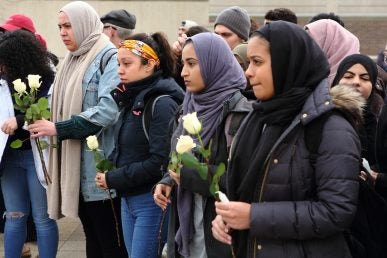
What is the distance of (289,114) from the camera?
1.89 m

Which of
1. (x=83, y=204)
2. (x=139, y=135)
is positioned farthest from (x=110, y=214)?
(x=139, y=135)

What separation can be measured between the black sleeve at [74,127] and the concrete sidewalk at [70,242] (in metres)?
1.74

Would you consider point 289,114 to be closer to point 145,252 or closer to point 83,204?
point 145,252

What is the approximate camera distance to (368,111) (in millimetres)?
2734

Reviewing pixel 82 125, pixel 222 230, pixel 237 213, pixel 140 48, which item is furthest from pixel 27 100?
pixel 237 213

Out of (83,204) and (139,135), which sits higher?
(139,135)

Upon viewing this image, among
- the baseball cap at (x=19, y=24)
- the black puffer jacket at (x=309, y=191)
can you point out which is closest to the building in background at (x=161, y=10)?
the baseball cap at (x=19, y=24)

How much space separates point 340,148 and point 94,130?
1908 mm

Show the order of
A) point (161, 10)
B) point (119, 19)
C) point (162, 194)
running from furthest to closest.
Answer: point (161, 10), point (119, 19), point (162, 194)

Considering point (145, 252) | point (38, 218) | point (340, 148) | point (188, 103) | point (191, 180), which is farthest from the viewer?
point (38, 218)

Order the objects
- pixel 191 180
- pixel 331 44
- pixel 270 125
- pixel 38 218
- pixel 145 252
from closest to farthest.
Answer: pixel 270 125 < pixel 191 180 < pixel 145 252 < pixel 331 44 < pixel 38 218

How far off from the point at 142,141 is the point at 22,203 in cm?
135

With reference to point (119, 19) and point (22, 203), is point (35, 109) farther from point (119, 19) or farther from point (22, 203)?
point (119, 19)

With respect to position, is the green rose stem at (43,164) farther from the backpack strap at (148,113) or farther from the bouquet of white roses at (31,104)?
the backpack strap at (148,113)
